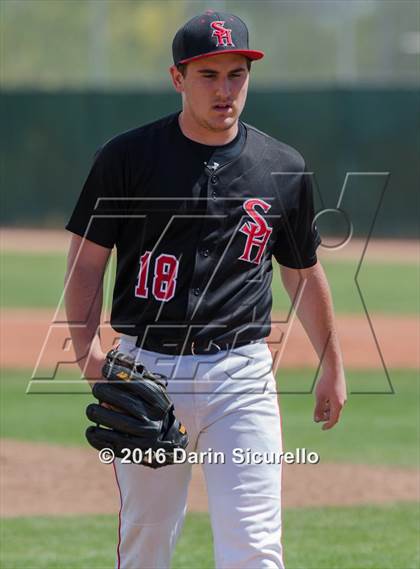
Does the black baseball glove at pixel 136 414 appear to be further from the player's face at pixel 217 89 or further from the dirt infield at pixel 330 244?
the dirt infield at pixel 330 244

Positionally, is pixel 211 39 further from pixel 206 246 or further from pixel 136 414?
pixel 136 414

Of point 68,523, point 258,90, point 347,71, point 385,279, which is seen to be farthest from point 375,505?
point 347,71

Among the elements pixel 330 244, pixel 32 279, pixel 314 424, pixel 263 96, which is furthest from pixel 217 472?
pixel 263 96

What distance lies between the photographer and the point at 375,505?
22.4ft

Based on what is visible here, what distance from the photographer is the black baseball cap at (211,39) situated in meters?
3.83

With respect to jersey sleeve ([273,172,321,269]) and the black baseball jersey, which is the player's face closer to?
the black baseball jersey

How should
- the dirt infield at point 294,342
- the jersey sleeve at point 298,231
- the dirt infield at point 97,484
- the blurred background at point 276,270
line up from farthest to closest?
1. the dirt infield at point 294,342
2. the dirt infield at point 97,484
3. the blurred background at point 276,270
4. the jersey sleeve at point 298,231

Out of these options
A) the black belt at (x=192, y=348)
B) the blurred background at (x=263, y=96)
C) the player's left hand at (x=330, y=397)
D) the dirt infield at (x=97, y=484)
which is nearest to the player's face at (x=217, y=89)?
the black belt at (x=192, y=348)

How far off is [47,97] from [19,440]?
61.4ft

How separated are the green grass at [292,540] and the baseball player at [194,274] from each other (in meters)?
1.76

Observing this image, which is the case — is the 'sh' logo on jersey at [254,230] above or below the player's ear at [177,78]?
below

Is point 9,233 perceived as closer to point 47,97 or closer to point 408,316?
point 47,97

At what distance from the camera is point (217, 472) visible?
12.5 feet

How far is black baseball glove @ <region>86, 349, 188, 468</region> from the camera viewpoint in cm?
371
